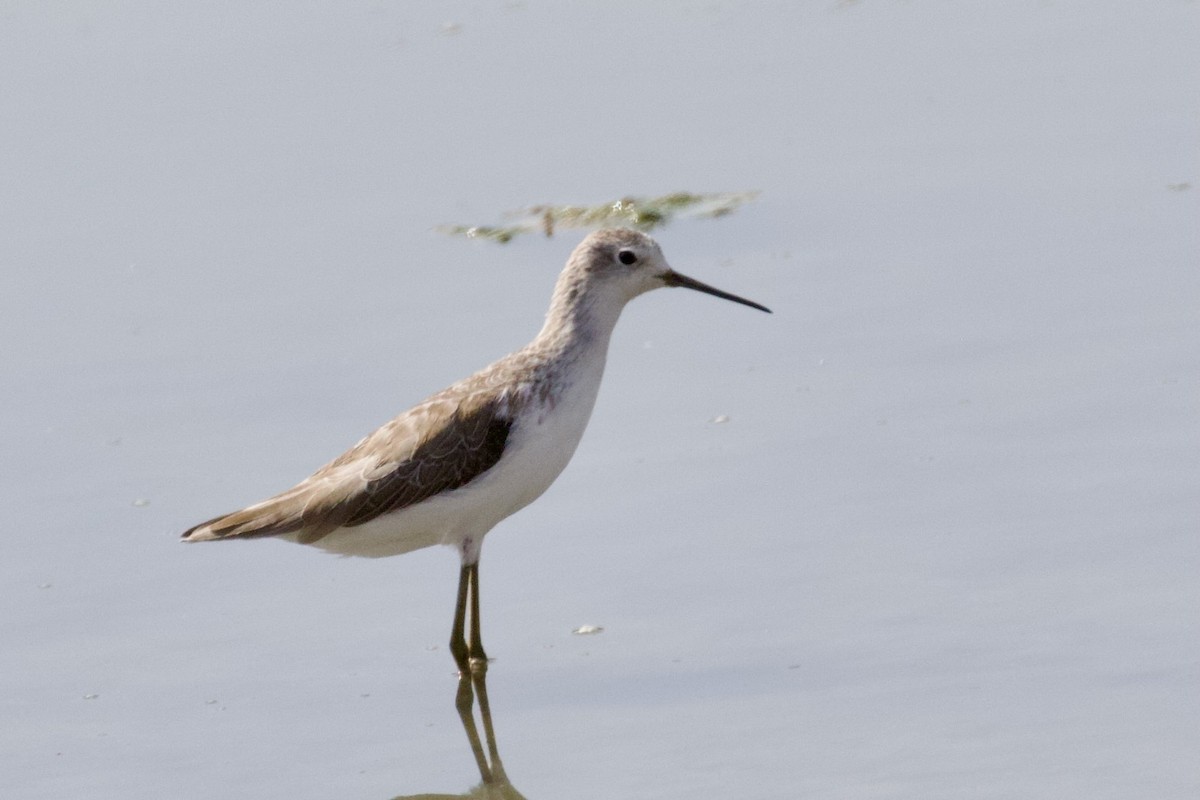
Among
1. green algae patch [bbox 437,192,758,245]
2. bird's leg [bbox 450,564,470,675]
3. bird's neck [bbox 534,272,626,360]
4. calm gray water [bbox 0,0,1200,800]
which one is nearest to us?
calm gray water [bbox 0,0,1200,800]

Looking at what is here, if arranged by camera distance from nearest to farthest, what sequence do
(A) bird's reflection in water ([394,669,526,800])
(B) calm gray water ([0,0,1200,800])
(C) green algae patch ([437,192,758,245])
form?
(A) bird's reflection in water ([394,669,526,800]), (B) calm gray water ([0,0,1200,800]), (C) green algae patch ([437,192,758,245])

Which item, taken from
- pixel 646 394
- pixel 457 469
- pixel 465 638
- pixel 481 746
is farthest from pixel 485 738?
pixel 646 394

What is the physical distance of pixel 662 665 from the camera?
7066 millimetres

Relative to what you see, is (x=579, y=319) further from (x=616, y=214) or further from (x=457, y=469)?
(x=616, y=214)

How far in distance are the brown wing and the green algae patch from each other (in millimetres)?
3571

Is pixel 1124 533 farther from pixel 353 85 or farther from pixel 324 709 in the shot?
pixel 353 85

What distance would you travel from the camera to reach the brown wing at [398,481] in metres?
7.34

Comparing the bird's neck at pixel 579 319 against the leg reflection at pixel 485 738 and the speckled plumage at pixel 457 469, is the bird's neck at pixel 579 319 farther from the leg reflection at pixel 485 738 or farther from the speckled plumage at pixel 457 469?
the leg reflection at pixel 485 738

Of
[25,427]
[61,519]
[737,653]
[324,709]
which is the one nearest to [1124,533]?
[737,653]

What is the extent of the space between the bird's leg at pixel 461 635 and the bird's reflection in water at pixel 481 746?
0.12 feet

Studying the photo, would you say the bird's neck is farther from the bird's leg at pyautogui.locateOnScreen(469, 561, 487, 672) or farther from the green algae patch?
the green algae patch

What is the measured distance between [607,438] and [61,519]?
2184 millimetres

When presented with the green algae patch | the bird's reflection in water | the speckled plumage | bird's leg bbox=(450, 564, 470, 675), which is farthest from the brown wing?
the green algae patch

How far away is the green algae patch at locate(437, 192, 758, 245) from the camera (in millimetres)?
10891
